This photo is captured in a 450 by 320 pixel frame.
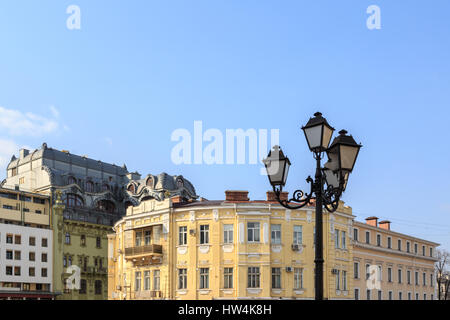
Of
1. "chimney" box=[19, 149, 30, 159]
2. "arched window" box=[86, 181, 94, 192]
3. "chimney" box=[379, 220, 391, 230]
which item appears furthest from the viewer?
"chimney" box=[19, 149, 30, 159]

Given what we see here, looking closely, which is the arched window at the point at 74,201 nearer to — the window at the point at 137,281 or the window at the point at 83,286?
the window at the point at 83,286

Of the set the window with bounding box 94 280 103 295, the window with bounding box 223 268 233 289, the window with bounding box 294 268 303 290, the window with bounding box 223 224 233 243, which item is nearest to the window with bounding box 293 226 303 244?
the window with bounding box 294 268 303 290

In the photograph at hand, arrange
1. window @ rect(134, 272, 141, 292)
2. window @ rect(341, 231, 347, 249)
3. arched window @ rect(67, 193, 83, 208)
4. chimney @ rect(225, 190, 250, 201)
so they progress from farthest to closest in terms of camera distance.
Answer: arched window @ rect(67, 193, 83, 208) → window @ rect(134, 272, 141, 292) → window @ rect(341, 231, 347, 249) → chimney @ rect(225, 190, 250, 201)

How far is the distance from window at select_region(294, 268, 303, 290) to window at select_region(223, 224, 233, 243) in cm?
552

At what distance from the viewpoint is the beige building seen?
187 feet

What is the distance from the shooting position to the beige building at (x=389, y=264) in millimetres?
56875

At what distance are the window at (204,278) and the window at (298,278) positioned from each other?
6.70m

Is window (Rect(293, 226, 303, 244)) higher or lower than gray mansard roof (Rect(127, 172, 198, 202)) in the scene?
lower

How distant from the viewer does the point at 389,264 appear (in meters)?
61.8

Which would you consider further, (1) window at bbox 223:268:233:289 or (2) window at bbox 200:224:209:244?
(2) window at bbox 200:224:209:244

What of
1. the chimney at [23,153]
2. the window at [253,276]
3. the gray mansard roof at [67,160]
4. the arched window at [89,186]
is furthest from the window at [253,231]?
the chimney at [23,153]

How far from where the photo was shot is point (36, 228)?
2896 inches

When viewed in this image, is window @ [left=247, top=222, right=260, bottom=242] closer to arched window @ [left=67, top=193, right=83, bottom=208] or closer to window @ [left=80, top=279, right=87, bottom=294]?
window @ [left=80, top=279, right=87, bottom=294]

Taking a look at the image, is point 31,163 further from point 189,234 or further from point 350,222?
point 350,222
